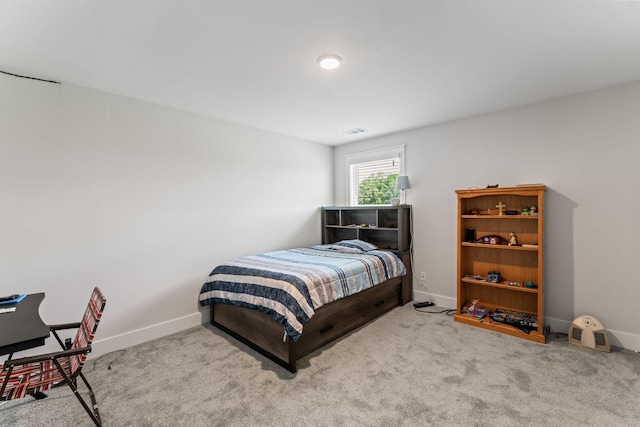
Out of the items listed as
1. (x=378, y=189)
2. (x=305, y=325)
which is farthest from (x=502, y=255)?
(x=305, y=325)

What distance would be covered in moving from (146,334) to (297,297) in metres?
1.76

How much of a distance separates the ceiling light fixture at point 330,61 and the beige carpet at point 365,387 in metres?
2.48

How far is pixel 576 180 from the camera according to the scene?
118 inches

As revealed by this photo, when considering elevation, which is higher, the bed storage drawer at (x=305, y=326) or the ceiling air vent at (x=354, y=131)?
the ceiling air vent at (x=354, y=131)

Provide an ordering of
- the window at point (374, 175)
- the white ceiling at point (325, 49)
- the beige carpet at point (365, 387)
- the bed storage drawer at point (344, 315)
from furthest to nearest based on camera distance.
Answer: the window at point (374, 175) < the bed storage drawer at point (344, 315) < the beige carpet at point (365, 387) < the white ceiling at point (325, 49)

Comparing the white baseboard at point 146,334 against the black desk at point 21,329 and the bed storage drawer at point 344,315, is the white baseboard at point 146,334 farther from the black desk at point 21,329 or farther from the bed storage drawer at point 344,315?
the bed storage drawer at point 344,315

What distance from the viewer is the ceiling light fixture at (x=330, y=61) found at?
2.18 m

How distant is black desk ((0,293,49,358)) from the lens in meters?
1.33

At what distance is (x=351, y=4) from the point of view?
1.63m

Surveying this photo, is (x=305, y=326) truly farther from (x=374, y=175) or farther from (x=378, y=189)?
(x=374, y=175)

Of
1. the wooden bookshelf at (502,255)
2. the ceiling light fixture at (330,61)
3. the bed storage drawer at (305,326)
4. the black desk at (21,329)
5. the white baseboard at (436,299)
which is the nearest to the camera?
the black desk at (21,329)

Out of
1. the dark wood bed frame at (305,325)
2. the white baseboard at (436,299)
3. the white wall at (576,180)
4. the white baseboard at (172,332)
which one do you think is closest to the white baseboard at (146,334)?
the white baseboard at (172,332)

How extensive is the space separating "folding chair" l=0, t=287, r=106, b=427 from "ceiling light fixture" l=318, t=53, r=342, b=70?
87.0 inches

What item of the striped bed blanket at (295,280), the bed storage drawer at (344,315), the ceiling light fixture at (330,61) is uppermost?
the ceiling light fixture at (330,61)
